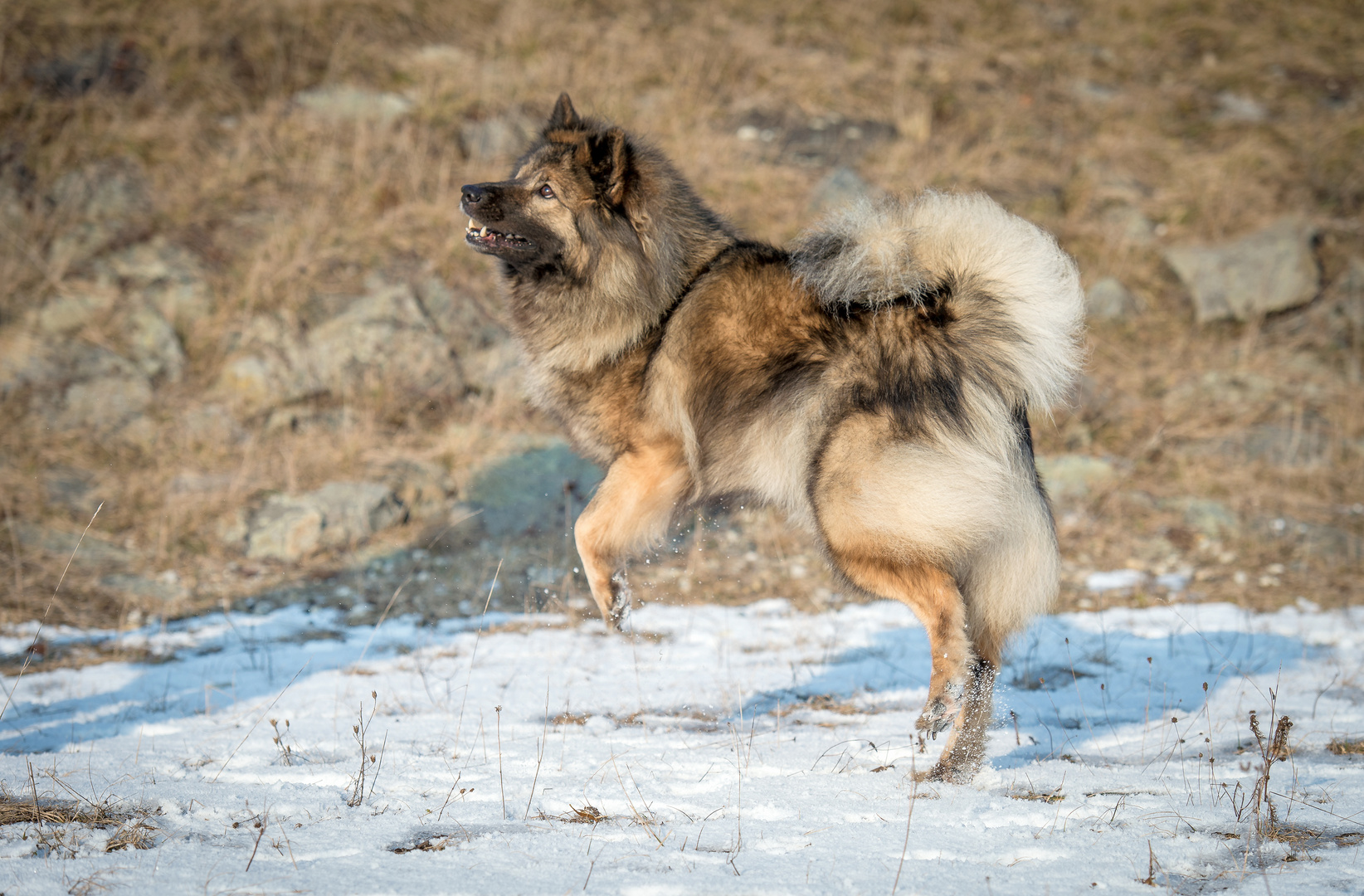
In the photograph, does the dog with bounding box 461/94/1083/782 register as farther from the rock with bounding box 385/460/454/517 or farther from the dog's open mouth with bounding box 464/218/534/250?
the rock with bounding box 385/460/454/517

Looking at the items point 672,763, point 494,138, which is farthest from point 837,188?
point 672,763

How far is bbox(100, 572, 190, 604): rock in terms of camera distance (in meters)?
5.34

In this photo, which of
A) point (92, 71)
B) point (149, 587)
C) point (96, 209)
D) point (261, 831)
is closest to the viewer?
point (261, 831)

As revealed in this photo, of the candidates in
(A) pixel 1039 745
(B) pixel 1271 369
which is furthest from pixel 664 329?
(B) pixel 1271 369

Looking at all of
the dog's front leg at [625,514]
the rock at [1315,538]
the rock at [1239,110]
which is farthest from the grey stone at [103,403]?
the rock at [1239,110]

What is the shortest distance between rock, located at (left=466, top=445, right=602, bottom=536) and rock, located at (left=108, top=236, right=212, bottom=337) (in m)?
3.11

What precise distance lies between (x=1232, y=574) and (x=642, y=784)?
16.3 feet

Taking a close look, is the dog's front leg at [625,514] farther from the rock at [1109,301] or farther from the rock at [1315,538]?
the rock at [1109,301]

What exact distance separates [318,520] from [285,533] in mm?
228

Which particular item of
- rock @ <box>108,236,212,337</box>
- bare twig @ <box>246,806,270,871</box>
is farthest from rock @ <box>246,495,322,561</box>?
bare twig @ <box>246,806,270,871</box>

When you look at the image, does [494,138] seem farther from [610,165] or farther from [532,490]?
[610,165]

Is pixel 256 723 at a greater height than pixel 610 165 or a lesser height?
lesser

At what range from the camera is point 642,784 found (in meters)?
2.61

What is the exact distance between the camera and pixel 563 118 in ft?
13.4
